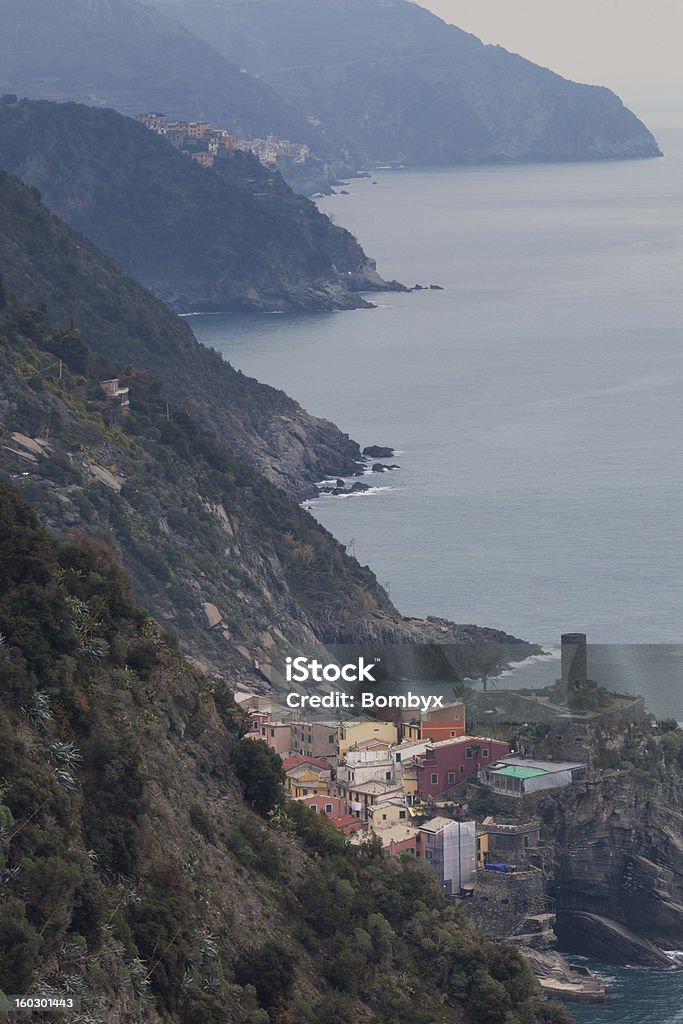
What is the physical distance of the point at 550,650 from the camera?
4731cm

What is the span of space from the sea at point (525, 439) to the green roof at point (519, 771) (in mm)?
3388

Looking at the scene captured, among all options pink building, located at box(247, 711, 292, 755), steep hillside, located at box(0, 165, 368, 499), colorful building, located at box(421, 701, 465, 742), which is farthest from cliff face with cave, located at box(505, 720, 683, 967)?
steep hillside, located at box(0, 165, 368, 499)

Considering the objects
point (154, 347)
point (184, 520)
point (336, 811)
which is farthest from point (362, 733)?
point (154, 347)

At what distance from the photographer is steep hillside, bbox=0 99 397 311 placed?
13650 centimetres

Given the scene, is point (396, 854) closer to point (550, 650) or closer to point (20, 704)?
point (20, 704)

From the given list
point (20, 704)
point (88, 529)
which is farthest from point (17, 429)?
point (20, 704)

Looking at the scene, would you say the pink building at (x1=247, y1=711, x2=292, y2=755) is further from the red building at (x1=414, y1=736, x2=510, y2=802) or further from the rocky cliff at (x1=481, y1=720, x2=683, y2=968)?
the rocky cliff at (x1=481, y1=720, x2=683, y2=968)

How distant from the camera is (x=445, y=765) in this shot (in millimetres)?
34375

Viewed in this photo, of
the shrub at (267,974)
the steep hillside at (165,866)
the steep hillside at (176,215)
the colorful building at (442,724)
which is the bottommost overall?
the shrub at (267,974)

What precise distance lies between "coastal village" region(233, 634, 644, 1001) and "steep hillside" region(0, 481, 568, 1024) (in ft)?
17.0

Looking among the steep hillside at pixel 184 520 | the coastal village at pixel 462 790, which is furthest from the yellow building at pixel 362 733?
the steep hillside at pixel 184 520

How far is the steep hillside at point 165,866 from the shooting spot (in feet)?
62.8

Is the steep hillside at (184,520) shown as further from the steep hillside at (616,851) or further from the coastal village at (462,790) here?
the steep hillside at (616,851)

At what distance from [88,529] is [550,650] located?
9.51m
